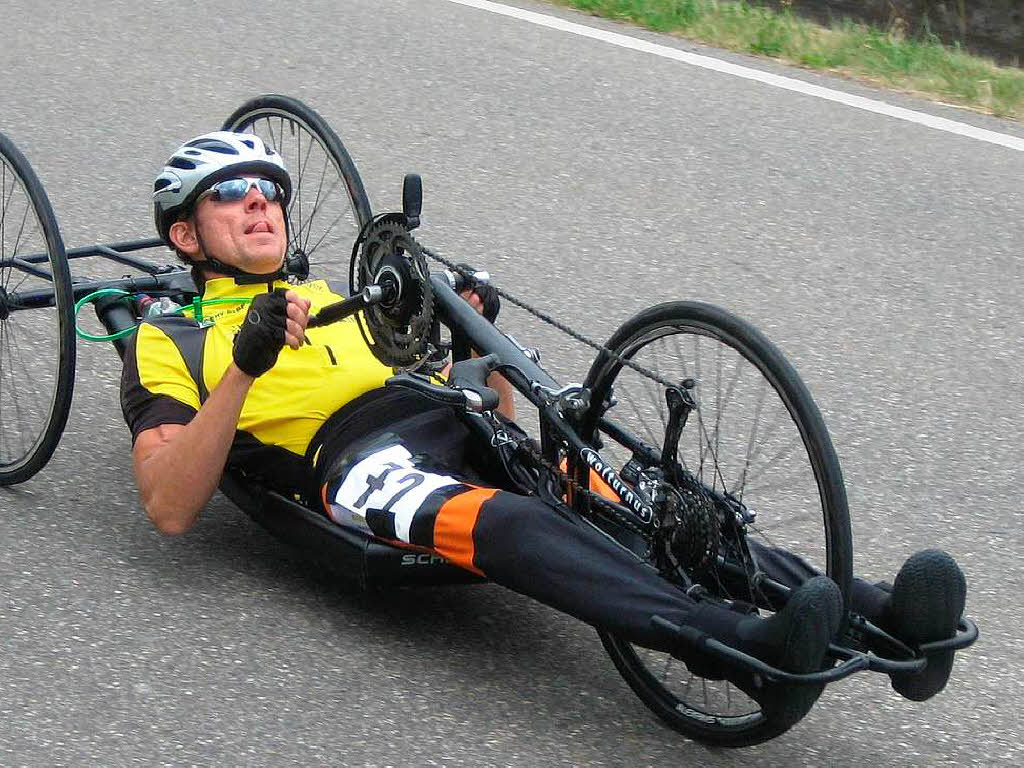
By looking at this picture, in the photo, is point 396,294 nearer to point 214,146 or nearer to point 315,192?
point 214,146

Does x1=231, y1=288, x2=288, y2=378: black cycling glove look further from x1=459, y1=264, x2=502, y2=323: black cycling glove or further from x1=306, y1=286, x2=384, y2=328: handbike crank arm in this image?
x1=459, y1=264, x2=502, y2=323: black cycling glove

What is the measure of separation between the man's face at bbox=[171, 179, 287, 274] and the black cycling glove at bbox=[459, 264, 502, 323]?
51 centimetres

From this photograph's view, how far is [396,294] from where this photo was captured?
3.91 metres

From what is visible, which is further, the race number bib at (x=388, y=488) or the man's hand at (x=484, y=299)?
the man's hand at (x=484, y=299)

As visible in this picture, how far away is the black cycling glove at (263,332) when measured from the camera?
144 inches

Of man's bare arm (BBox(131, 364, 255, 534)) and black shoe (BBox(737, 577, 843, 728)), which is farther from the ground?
black shoe (BBox(737, 577, 843, 728))

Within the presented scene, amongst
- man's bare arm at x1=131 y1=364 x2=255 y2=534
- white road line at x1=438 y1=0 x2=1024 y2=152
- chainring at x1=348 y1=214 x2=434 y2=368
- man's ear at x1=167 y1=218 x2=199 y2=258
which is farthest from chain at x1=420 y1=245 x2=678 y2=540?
white road line at x1=438 y1=0 x2=1024 y2=152

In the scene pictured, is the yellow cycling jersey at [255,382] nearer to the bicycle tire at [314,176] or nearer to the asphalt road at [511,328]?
the asphalt road at [511,328]

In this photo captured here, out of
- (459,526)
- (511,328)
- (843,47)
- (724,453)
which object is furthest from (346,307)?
(843,47)

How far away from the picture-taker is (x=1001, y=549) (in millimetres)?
4434

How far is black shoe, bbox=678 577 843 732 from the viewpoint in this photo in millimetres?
3004

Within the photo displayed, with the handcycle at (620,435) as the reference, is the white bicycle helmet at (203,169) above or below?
above

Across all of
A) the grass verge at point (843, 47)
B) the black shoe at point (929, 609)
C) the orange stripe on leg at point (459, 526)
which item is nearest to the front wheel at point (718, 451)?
the black shoe at point (929, 609)

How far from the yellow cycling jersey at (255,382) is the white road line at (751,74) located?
391 centimetres
